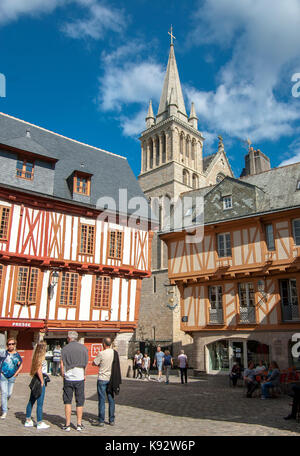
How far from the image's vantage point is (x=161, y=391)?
12727 millimetres

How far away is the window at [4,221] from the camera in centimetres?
1657

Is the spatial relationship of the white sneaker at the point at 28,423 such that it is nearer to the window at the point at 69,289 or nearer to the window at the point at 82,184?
the window at the point at 69,289

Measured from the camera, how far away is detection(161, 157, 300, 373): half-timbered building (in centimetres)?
1673

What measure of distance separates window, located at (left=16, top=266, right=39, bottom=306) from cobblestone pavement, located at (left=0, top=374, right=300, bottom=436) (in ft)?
15.3

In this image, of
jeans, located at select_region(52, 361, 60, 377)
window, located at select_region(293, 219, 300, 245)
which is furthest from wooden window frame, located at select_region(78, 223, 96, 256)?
window, located at select_region(293, 219, 300, 245)

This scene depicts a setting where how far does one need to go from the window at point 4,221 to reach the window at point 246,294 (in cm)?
1054

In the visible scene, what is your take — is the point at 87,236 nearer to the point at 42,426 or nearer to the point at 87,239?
the point at 87,239

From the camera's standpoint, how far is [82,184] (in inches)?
786

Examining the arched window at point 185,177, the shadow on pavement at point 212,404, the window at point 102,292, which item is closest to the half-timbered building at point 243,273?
the window at point 102,292

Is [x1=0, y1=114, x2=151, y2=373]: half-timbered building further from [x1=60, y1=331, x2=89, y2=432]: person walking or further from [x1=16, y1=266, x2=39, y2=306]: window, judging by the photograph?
[x1=60, y1=331, x2=89, y2=432]: person walking

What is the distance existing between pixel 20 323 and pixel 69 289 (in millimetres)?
2698

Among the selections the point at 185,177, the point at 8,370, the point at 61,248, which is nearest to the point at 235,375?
the point at 8,370

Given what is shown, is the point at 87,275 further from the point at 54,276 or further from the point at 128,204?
the point at 128,204

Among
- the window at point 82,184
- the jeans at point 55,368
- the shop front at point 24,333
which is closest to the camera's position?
the shop front at point 24,333
